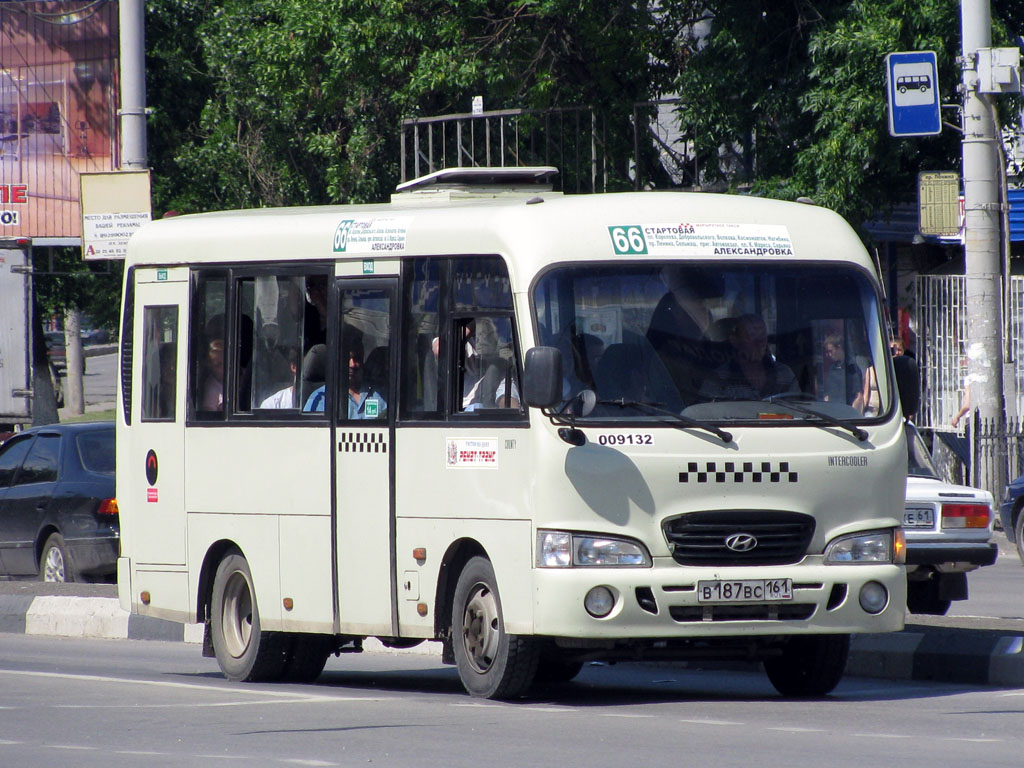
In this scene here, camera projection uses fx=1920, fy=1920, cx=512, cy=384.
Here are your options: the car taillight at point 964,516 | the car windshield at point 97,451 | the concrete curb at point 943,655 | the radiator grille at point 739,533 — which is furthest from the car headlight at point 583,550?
the car windshield at point 97,451

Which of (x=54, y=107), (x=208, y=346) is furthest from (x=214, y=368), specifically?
(x=54, y=107)

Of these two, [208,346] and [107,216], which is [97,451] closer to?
[107,216]

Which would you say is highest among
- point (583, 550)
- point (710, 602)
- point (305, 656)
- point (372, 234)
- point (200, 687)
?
point (372, 234)

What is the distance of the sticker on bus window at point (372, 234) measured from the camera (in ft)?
33.3

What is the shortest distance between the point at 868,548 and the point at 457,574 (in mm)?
2052

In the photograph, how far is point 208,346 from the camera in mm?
11242

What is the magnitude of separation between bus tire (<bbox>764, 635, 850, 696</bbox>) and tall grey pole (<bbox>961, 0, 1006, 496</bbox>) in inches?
465

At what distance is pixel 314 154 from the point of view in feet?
96.9

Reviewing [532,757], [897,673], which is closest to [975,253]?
[897,673]

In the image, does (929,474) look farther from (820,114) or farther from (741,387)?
(820,114)

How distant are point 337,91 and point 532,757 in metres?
18.9

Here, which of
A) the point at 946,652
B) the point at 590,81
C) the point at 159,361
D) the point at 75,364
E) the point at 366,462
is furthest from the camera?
the point at 75,364

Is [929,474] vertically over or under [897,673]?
over

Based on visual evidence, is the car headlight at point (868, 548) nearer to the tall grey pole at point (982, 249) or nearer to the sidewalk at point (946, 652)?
the sidewalk at point (946, 652)
